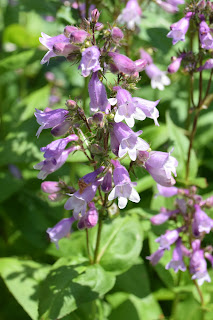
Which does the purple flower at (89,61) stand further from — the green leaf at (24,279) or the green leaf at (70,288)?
the green leaf at (24,279)

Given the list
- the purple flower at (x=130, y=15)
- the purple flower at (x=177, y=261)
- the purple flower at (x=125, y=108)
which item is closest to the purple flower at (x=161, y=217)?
the purple flower at (x=177, y=261)

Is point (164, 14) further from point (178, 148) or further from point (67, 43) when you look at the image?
point (67, 43)

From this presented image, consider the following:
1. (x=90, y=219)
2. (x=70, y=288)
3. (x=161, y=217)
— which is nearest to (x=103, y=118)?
(x=90, y=219)

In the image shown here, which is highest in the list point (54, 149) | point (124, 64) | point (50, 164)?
point (124, 64)

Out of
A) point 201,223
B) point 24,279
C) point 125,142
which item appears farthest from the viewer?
point 24,279

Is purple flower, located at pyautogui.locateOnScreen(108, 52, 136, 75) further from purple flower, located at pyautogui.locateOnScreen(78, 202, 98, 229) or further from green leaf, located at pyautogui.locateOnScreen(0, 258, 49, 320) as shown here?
green leaf, located at pyautogui.locateOnScreen(0, 258, 49, 320)

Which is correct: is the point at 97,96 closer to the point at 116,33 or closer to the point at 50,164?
the point at 116,33
